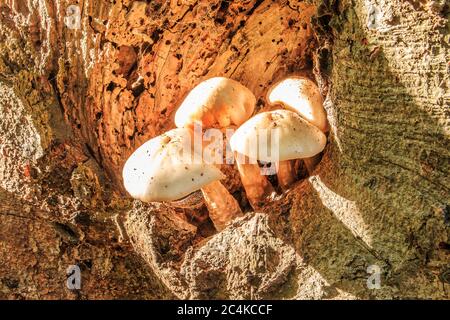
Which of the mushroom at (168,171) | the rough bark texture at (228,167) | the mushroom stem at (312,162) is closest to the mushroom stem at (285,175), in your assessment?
the mushroom stem at (312,162)

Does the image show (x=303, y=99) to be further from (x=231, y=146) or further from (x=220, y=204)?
(x=220, y=204)

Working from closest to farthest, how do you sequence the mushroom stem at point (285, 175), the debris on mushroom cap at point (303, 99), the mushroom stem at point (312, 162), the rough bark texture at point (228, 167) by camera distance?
the rough bark texture at point (228, 167)
the debris on mushroom cap at point (303, 99)
the mushroom stem at point (312, 162)
the mushroom stem at point (285, 175)

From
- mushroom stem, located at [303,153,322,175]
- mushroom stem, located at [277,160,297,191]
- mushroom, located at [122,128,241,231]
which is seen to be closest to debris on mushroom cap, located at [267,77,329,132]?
mushroom stem, located at [303,153,322,175]

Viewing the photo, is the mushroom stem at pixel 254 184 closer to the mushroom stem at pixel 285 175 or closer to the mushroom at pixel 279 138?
the mushroom stem at pixel 285 175

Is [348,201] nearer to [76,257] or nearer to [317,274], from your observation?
[317,274]

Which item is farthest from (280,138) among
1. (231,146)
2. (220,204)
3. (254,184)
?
(220,204)

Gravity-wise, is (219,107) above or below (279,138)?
above
